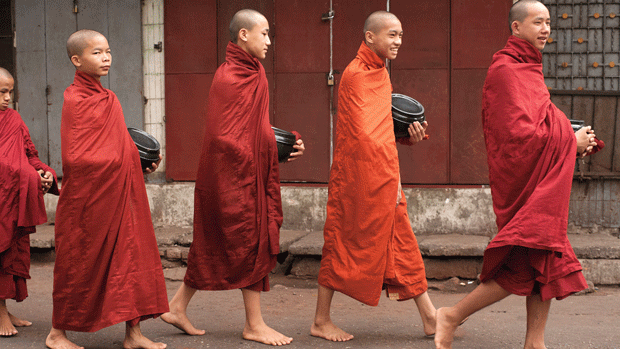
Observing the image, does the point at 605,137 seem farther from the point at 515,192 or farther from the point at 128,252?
the point at 128,252

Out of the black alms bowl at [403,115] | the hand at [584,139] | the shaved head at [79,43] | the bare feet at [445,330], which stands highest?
the shaved head at [79,43]

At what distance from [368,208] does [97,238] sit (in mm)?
1429

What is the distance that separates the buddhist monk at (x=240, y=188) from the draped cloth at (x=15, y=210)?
1097mm

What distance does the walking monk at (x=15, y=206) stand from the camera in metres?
3.93

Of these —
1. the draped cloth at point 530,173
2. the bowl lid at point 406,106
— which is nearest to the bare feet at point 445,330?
the draped cloth at point 530,173

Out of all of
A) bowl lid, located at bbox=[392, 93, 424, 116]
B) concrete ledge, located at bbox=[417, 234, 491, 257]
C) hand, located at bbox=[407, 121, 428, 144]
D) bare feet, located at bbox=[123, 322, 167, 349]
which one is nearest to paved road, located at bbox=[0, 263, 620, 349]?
bare feet, located at bbox=[123, 322, 167, 349]

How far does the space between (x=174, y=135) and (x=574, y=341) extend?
4.38m

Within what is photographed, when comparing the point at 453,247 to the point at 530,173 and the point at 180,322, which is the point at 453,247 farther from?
the point at 180,322

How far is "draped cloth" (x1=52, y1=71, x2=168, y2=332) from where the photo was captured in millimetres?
3352

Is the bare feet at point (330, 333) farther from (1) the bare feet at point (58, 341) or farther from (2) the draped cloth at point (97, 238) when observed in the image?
(1) the bare feet at point (58, 341)

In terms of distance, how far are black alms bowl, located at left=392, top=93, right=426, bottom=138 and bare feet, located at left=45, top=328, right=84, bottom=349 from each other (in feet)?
6.97

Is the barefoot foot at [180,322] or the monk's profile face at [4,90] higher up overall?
the monk's profile face at [4,90]

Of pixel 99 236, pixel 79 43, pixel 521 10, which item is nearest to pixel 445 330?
pixel 521 10

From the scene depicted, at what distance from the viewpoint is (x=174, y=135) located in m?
6.70
